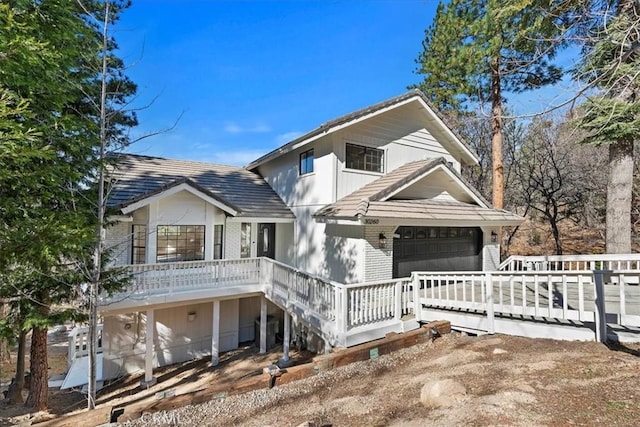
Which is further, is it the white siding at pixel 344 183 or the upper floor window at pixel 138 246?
the upper floor window at pixel 138 246

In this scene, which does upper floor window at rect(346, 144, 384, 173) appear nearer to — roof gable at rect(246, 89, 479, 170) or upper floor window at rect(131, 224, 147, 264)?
roof gable at rect(246, 89, 479, 170)

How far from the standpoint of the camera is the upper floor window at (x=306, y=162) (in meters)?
12.1

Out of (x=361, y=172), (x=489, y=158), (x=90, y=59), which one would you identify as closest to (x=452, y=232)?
(x=361, y=172)

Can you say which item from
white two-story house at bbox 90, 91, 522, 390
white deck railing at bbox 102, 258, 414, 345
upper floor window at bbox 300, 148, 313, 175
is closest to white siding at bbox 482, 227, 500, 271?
white two-story house at bbox 90, 91, 522, 390

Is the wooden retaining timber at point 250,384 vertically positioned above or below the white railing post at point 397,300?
below

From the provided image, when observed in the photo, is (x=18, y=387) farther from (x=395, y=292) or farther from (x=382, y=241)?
(x=382, y=241)

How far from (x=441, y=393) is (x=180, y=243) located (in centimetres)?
979

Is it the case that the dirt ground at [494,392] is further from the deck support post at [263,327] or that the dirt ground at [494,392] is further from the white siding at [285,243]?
the white siding at [285,243]

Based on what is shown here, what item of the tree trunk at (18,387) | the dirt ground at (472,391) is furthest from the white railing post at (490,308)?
the tree trunk at (18,387)

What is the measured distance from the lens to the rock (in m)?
4.00

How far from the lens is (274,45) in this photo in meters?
15.5

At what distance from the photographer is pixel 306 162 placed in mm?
12391

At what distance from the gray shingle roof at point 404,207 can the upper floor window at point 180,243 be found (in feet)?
15.0

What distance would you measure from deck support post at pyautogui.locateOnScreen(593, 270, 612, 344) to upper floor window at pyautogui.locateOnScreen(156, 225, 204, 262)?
1100cm
